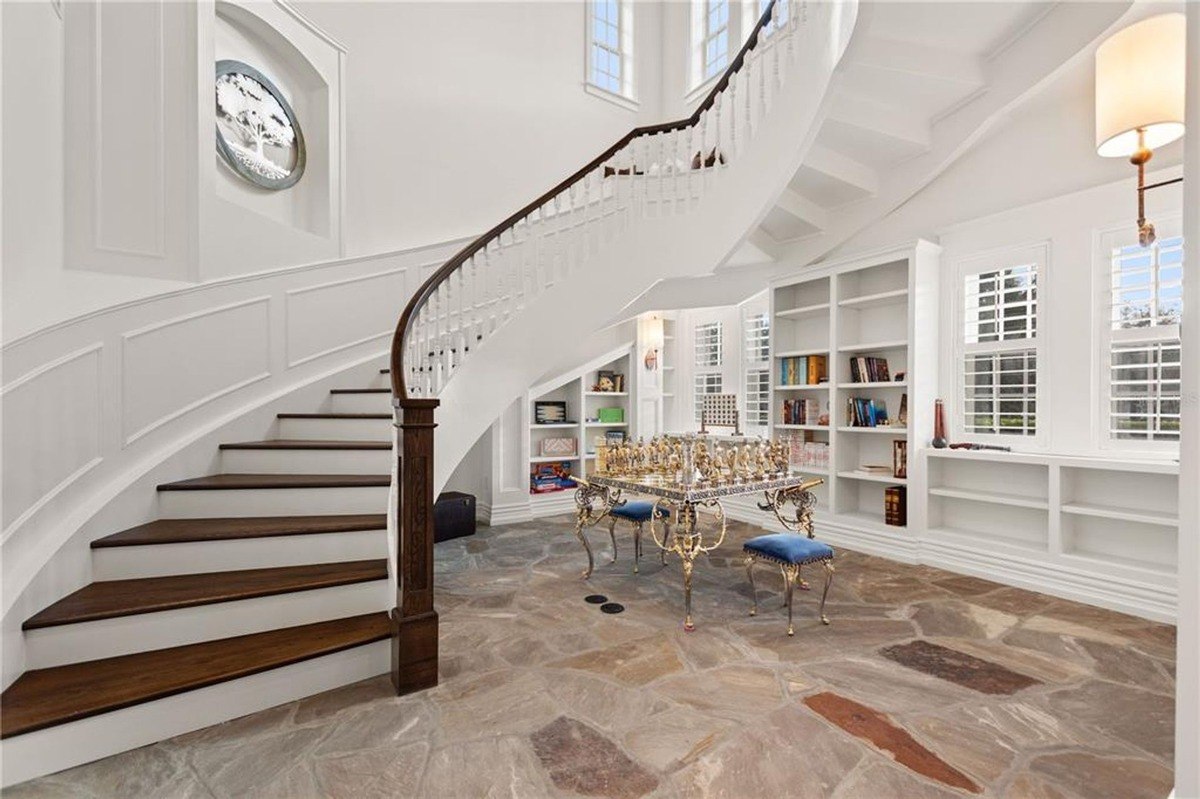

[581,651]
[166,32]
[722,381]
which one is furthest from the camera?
[722,381]

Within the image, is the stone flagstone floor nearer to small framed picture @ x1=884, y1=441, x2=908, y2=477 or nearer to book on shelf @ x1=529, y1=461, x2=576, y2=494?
small framed picture @ x1=884, y1=441, x2=908, y2=477

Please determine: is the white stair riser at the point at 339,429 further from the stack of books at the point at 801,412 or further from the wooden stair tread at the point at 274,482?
the stack of books at the point at 801,412

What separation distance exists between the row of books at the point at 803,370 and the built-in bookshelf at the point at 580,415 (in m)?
1.83

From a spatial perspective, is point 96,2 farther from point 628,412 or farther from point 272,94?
point 628,412

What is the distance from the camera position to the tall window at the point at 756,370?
240 inches

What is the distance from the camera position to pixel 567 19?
5.96m

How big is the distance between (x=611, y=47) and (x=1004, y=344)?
5404 mm

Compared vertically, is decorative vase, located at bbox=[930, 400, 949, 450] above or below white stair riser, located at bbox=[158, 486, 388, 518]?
above

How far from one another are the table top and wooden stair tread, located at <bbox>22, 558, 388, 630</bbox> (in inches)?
59.5

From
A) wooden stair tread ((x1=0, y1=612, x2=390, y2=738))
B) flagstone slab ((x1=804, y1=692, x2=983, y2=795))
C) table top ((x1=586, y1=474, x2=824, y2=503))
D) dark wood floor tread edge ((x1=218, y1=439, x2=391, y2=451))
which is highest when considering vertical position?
dark wood floor tread edge ((x1=218, y1=439, x2=391, y2=451))

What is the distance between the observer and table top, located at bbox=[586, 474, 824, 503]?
3.19 m

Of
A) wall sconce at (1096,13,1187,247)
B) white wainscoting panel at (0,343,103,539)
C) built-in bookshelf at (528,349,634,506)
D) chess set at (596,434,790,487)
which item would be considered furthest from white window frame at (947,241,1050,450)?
white wainscoting panel at (0,343,103,539)

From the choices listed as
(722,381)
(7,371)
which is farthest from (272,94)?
(722,381)

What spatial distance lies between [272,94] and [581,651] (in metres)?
4.38
